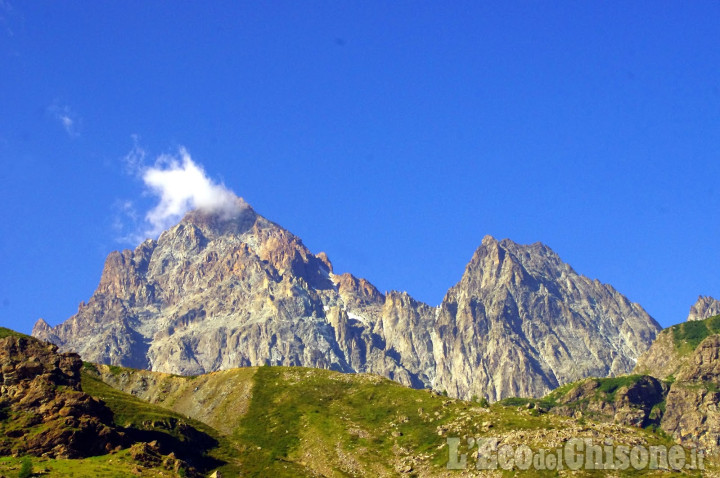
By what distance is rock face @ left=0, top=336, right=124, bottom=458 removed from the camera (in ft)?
500

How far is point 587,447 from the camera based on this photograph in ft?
540

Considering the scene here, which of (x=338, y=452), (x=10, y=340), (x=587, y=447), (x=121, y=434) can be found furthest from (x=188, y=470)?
(x=587, y=447)

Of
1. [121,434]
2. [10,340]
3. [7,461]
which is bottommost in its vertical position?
[7,461]

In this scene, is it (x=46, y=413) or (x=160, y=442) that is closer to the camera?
(x=46, y=413)

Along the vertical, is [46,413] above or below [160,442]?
above

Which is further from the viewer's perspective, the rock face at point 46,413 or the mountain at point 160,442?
the rock face at point 46,413

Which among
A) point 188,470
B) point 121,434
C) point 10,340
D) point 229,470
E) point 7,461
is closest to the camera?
point 7,461

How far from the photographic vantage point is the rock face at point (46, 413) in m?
152

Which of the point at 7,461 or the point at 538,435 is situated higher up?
the point at 538,435

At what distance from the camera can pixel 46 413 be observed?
165 metres

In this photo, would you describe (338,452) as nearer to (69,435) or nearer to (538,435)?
(538,435)

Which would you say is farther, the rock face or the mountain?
the rock face

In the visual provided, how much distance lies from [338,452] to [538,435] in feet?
178

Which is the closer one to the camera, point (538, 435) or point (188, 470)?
point (188, 470)
